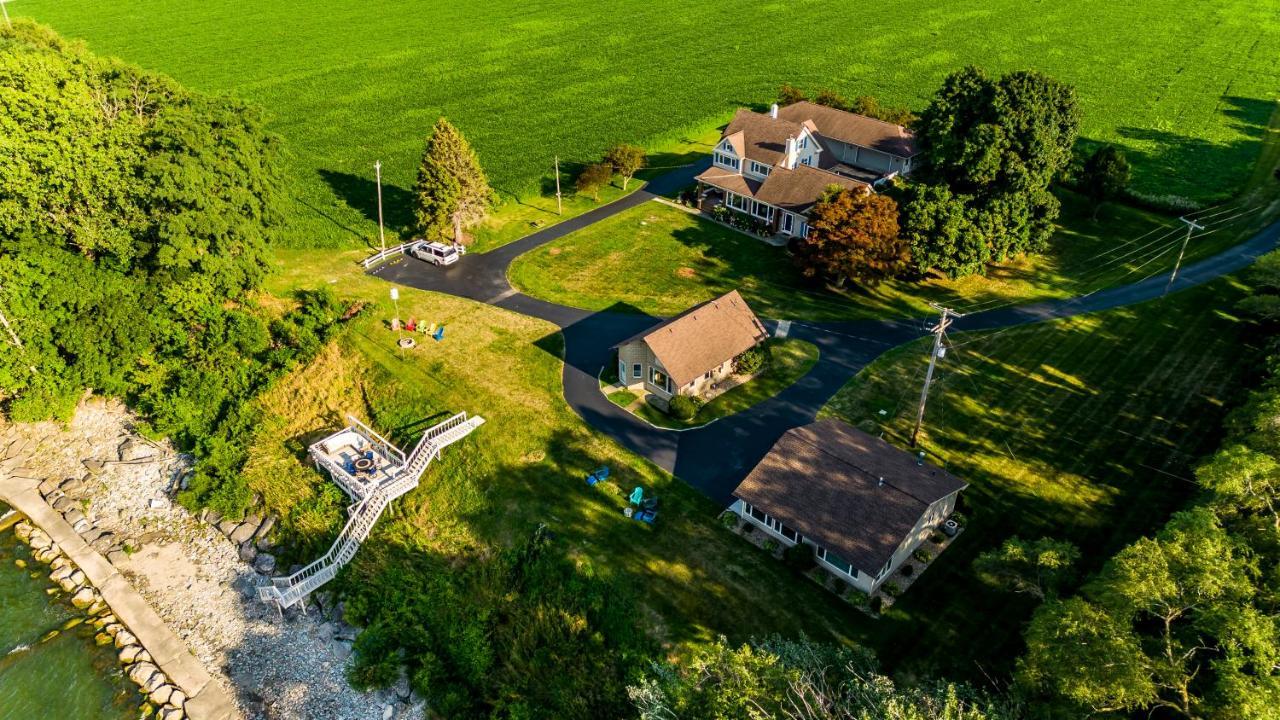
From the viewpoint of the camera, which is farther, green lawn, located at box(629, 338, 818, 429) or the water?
green lawn, located at box(629, 338, 818, 429)

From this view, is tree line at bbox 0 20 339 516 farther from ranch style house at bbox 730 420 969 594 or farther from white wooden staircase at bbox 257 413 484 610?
ranch style house at bbox 730 420 969 594

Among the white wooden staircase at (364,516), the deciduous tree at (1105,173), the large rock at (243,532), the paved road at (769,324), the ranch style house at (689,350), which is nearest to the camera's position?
the white wooden staircase at (364,516)

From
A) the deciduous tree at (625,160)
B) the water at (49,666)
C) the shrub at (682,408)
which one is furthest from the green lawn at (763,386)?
the deciduous tree at (625,160)

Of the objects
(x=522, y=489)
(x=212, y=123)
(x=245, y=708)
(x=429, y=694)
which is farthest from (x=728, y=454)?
(x=212, y=123)

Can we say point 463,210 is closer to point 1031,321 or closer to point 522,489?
point 522,489

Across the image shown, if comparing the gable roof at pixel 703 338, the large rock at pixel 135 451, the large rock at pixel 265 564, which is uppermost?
the gable roof at pixel 703 338

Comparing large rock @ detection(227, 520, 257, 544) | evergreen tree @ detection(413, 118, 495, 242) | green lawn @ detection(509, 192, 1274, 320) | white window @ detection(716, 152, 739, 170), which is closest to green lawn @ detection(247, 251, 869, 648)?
large rock @ detection(227, 520, 257, 544)

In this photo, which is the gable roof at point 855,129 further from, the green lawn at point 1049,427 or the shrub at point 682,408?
the shrub at point 682,408
